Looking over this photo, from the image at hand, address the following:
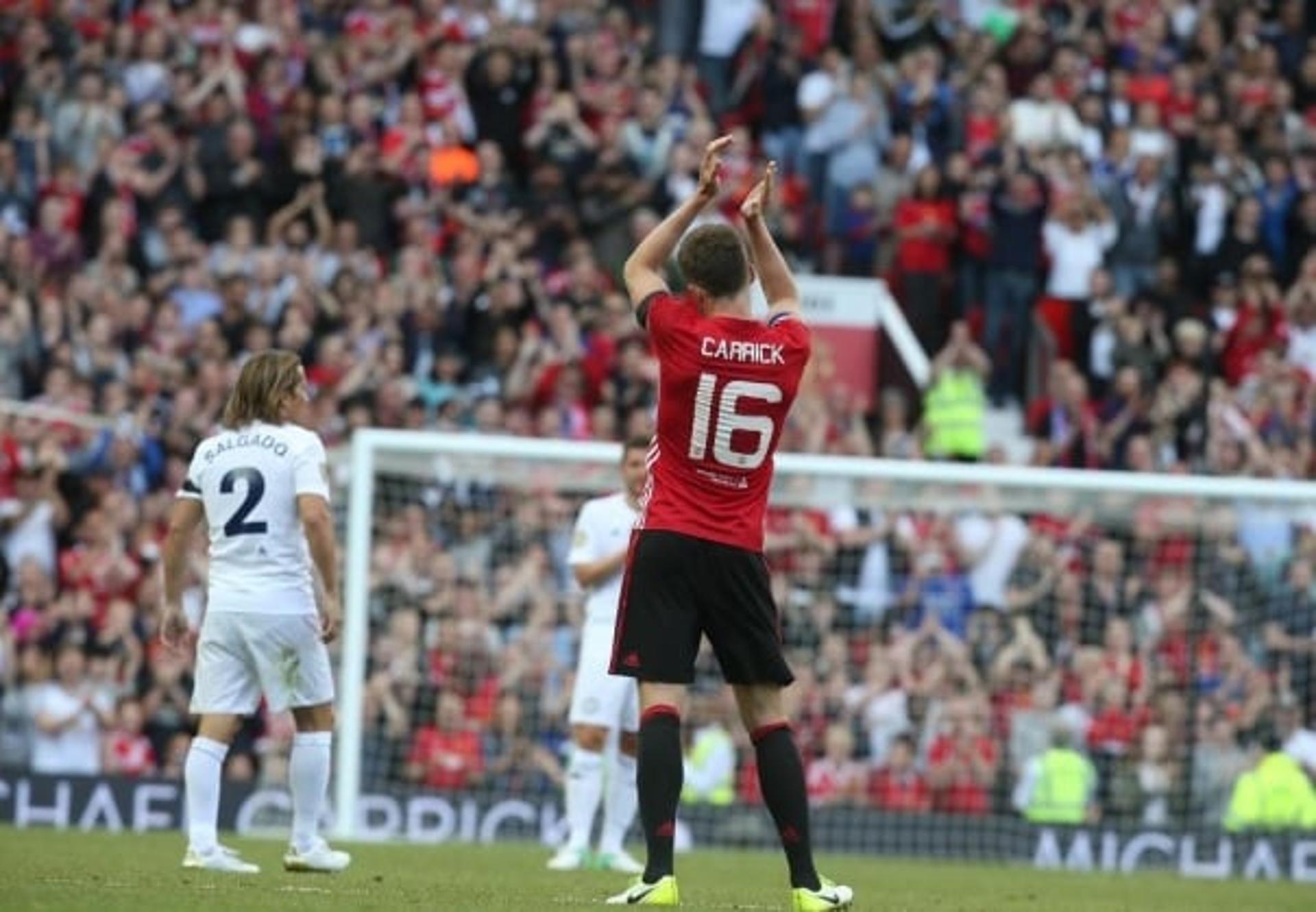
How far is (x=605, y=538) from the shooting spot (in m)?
16.2

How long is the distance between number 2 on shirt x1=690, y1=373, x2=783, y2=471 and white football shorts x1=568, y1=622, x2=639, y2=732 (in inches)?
197

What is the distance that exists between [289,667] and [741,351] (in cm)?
Result: 278

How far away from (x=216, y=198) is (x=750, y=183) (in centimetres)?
484

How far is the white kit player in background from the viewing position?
12.5m

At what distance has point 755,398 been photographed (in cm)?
1109

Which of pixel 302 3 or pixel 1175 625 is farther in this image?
pixel 302 3

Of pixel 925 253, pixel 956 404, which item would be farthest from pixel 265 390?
pixel 925 253

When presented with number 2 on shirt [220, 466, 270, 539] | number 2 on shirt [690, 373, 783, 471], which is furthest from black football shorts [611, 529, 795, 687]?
number 2 on shirt [220, 466, 270, 539]

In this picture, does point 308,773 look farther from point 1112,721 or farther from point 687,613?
point 1112,721

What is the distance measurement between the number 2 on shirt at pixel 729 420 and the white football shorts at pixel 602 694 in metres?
5.00

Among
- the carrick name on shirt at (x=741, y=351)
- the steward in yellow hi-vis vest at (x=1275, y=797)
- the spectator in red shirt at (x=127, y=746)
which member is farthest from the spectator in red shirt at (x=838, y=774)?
the carrick name on shirt at (x=741, y=351)

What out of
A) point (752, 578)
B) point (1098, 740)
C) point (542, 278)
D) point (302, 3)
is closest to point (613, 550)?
point (752, 578)

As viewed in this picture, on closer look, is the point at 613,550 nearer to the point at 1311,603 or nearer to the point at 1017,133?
the point at 1311,603

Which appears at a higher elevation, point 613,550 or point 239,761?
point 613,550
